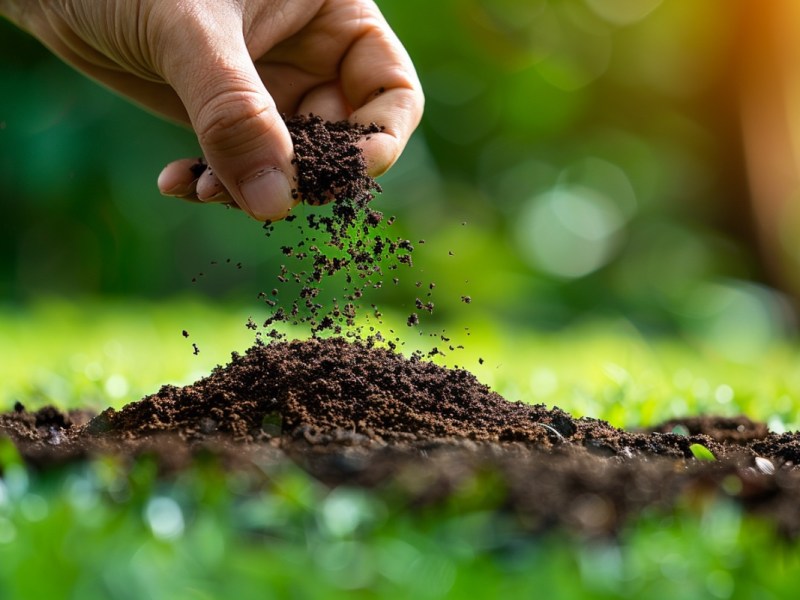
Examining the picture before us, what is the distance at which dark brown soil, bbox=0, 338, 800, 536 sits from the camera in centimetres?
151

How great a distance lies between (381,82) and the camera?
10.2 ft

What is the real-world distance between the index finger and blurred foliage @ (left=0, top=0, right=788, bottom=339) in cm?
448

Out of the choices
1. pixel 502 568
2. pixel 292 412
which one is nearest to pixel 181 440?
pixel 292 412

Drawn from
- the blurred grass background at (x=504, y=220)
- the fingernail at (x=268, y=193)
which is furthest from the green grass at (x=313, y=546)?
the blurred grass background at (x=504, y=220)

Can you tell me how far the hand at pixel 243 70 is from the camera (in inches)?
92.9

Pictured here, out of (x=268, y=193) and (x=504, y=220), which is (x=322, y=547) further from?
(x=504, y=220)

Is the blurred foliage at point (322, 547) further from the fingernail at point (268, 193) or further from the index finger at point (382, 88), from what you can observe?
the index finger at point (382, 88)

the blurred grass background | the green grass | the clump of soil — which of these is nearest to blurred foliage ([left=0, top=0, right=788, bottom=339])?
the blurred grass background

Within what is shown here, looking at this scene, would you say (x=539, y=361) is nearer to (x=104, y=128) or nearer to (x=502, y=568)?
(x=502, y=568)

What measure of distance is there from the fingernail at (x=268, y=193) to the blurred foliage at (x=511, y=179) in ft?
17.1

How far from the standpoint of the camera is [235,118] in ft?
7.56

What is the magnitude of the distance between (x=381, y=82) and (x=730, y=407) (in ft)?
5.86

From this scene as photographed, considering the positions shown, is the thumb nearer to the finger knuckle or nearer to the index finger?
the finger knuckle

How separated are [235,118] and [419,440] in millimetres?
925
